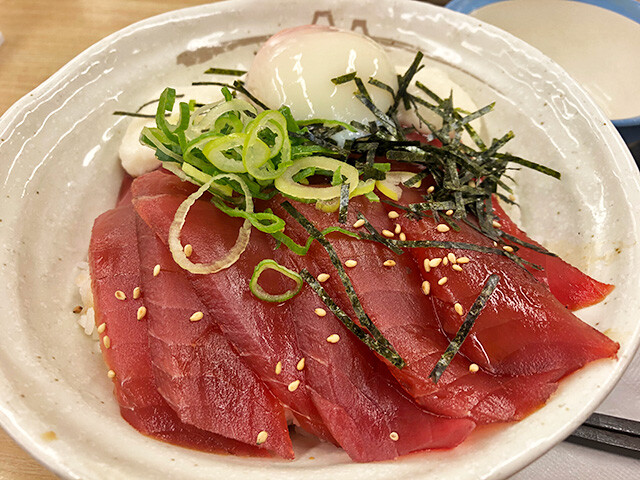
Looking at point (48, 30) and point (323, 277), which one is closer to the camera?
point (323, 277)

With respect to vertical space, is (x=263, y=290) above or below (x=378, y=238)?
below

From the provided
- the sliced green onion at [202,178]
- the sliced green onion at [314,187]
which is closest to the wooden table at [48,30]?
the sliced green onion at [202,178]

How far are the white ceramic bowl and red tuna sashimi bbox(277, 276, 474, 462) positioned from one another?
0.17 ft

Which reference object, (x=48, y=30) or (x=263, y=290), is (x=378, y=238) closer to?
(x=263, y=290)

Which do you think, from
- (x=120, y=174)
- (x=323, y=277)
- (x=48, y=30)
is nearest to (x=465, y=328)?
(x=323, y=277)

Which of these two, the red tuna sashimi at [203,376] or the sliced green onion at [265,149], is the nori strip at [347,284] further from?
the red tuna sashimi at [203,376]

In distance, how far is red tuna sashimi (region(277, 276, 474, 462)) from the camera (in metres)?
1.48

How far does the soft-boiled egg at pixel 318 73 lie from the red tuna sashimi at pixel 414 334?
60 cm

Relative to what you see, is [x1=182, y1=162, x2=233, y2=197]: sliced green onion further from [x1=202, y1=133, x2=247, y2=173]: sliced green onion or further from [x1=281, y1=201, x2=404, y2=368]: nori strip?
[x1=281, y1=201, x2=404, y2=368]: nori strip

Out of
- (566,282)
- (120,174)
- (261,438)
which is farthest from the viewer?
(120,174)

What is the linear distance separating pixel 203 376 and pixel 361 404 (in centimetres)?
50

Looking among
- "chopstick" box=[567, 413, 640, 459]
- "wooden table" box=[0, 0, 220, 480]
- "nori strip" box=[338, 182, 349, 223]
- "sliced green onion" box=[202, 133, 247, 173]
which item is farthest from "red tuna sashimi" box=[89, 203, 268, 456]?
"wooden table" box=[0, 0, 220, 480]

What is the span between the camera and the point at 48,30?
333cm

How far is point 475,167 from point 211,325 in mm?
1213
